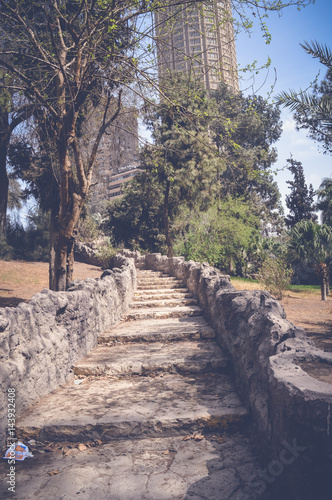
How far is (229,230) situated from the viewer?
77.6ft

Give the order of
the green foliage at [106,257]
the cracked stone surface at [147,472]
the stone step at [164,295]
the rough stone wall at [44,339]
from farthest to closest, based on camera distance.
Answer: the green foliage at [106,257]
the stone step at [164,295]
the rough stone wall at [44,339]
the cracked stone surface at [147,472]

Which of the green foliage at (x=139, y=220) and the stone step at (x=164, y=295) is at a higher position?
the green foliage at (x=139, y=220)

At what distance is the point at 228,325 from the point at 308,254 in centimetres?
1207

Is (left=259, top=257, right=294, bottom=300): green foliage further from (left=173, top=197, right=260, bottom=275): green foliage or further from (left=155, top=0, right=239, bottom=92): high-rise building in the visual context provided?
(left=155, top=0, right=239, bottom=92): high-rise building

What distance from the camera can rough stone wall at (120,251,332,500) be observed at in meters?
2.16

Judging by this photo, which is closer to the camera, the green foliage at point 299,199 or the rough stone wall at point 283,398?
the rough stone wall at point 283,398

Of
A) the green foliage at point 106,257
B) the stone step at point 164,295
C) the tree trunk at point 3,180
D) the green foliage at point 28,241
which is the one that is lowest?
the stone step at point 164,295

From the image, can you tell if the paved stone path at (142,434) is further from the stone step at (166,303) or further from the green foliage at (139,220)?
the green foliage at (139,220)

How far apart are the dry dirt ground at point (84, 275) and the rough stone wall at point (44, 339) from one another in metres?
4.34

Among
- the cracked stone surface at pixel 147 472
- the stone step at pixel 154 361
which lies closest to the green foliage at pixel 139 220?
the stone step at pixel 154 361

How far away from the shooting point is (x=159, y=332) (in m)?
6.65

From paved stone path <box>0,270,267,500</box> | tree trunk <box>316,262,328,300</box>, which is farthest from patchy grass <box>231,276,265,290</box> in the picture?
paved stone path <box>0,270,267,500</box>

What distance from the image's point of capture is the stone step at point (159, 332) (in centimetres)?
648

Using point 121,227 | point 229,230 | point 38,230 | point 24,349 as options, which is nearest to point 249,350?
point 24,349
